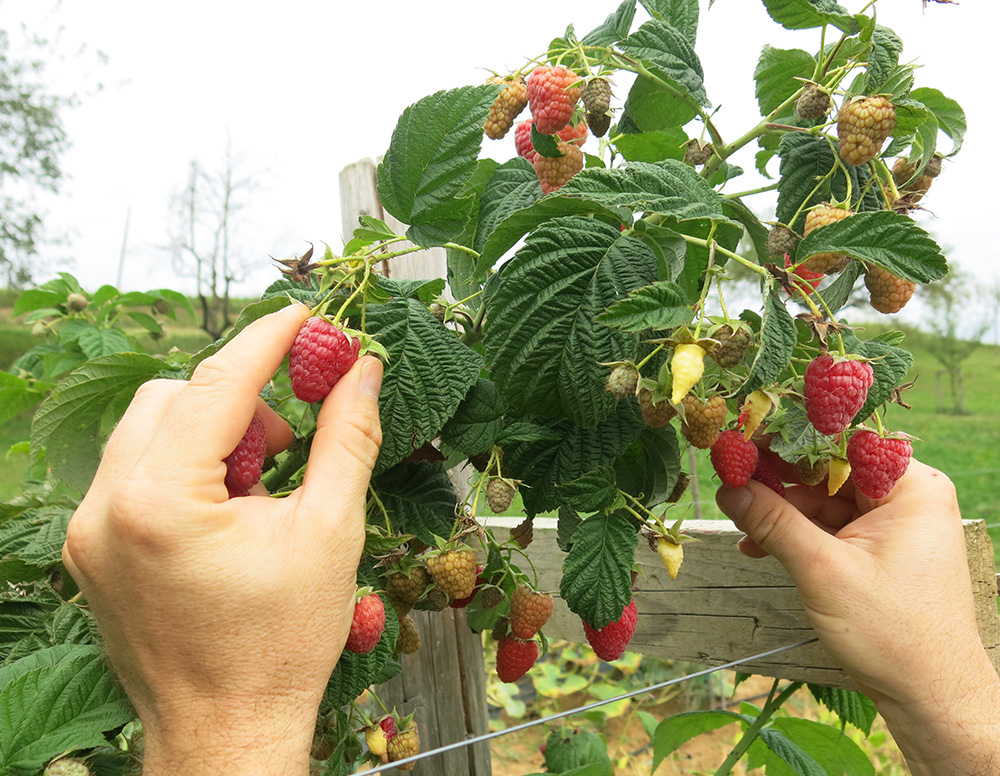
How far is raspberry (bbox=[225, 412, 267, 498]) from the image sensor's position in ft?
1.84

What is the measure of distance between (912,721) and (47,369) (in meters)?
1.62

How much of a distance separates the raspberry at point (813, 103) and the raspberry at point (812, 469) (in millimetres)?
310

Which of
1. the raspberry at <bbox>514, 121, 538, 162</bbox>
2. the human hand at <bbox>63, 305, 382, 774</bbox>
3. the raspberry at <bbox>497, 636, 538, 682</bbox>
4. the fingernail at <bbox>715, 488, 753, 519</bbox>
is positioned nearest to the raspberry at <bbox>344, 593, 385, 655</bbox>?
the human hand at <bbox>63, 305, 382, 774</bbox>

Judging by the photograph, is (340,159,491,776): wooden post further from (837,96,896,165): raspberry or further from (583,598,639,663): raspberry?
(837,96,896,165): raspberry

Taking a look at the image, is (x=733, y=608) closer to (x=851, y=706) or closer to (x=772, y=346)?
(x=851, y=706)

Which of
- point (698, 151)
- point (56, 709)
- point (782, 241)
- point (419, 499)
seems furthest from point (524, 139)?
point (56, 709)

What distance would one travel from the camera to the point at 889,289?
0.60 meters

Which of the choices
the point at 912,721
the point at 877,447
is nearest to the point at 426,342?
the point at 877,447

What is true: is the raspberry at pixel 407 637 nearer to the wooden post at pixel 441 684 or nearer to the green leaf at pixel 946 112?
the wooden post at pixel 441 684

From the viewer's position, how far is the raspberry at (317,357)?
20.7 inches

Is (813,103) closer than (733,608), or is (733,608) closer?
(813,103)

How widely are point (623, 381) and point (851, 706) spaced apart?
2.72ft

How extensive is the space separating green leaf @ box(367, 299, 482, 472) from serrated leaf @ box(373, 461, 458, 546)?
102mm

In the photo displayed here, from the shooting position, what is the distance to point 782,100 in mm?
763
